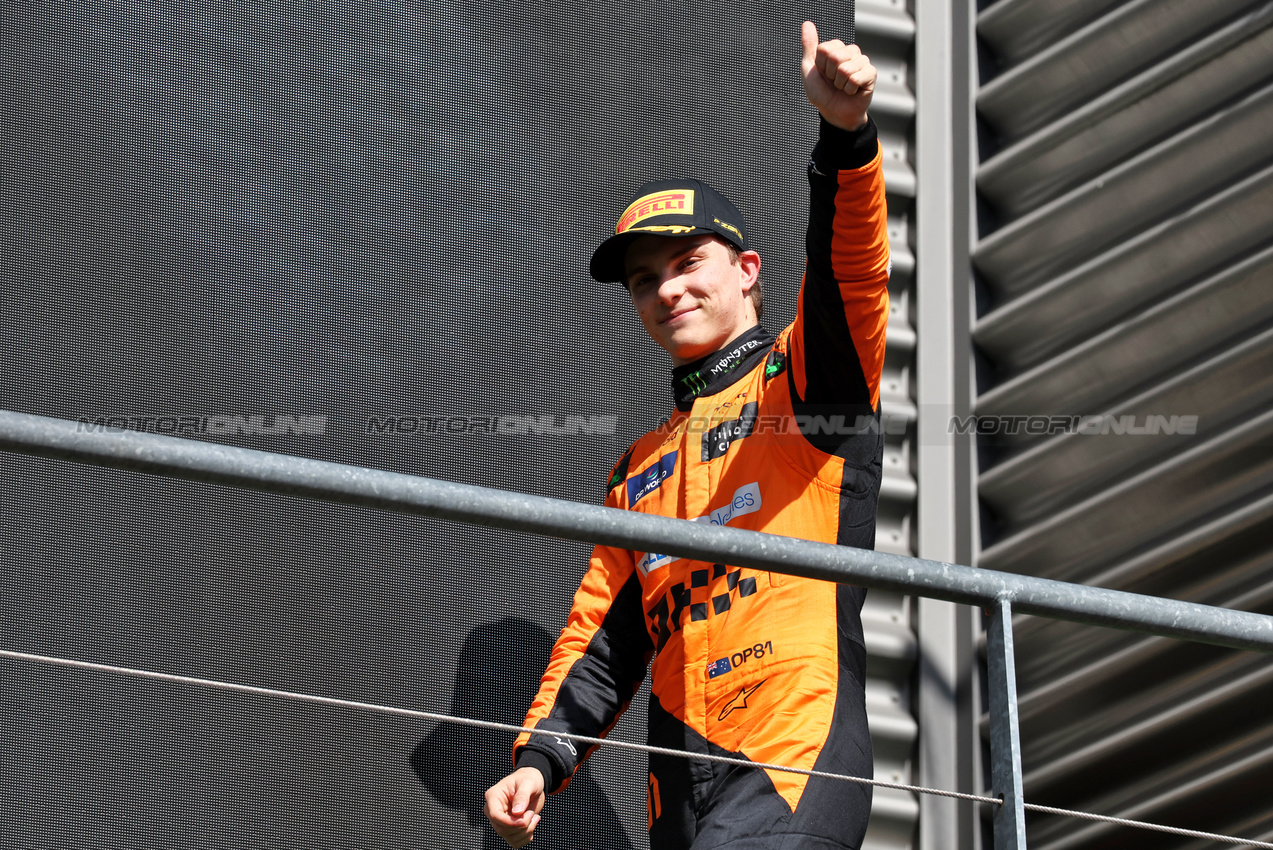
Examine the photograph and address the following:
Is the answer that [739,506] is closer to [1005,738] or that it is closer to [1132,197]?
[1005,738]

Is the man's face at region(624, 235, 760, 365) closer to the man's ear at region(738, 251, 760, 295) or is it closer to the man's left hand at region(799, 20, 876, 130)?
the man's ear at region(738, 251, 760, 295)

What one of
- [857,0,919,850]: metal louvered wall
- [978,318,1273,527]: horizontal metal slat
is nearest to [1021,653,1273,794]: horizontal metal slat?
[857,0,919,850]: metal louvered wall

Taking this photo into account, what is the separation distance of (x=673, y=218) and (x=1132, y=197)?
844 millimetres

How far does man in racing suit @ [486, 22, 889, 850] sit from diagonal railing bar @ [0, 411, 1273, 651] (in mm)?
374

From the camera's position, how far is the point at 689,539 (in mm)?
905

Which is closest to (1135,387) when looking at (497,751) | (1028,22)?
(1028,22)

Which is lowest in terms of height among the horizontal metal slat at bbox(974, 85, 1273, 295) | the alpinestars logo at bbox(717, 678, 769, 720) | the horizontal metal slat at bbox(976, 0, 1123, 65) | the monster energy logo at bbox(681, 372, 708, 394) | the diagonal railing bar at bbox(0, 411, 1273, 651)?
the alpinestars logo at bbox(717, 678, 769, 720)

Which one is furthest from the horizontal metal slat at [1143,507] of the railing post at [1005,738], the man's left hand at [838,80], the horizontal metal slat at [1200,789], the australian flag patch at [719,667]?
the railing post at [1005,738]

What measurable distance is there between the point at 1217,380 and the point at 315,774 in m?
1.31

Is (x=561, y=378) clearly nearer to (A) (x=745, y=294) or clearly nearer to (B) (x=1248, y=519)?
(A) (x=745, y=294)

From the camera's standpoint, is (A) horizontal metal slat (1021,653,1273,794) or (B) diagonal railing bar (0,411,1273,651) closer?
(B) diagonal railing bar (0,411,1273,651)

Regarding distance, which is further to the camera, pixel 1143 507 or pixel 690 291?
pixel 1143 507

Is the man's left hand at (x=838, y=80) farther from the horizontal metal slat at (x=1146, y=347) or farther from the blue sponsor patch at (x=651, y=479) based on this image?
the horizontal metal slat at (x=1146, y=347)

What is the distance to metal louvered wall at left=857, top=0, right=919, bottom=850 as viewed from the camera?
77.0 inches
